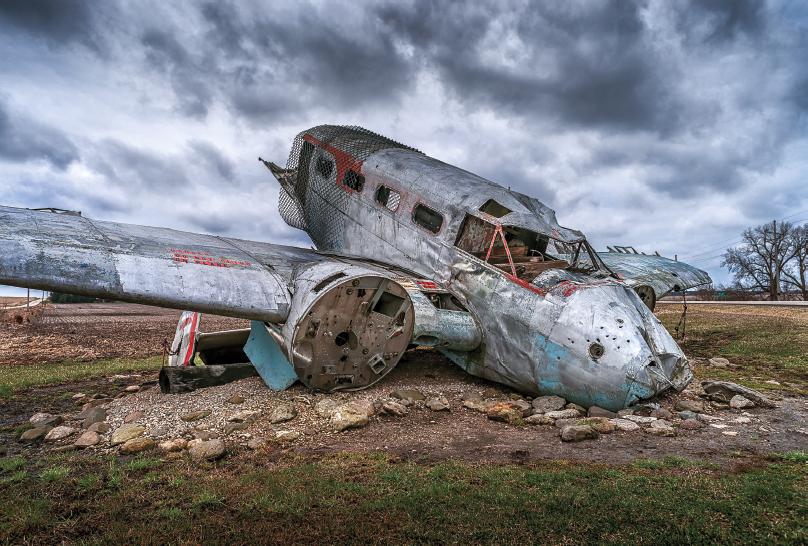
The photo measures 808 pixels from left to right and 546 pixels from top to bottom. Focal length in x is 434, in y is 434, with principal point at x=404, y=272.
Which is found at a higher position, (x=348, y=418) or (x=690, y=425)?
(x=690, y=425)

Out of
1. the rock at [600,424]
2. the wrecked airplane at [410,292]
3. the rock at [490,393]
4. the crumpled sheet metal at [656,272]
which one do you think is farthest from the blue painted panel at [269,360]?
the crumpled sheet metal at [656,272]

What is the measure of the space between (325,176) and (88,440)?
7589mm

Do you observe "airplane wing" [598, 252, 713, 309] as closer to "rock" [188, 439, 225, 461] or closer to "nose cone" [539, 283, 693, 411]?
"nose cone" [539, 283, 693, 411]

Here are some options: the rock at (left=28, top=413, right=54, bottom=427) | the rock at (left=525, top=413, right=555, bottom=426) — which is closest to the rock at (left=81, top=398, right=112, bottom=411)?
the rock at (left=28, top=413, right=54, bottom=427)

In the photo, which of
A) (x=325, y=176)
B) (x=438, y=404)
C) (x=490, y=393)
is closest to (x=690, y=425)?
(x=490, y=393)

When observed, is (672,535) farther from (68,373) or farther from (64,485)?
(68,373)

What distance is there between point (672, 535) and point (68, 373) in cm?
1282

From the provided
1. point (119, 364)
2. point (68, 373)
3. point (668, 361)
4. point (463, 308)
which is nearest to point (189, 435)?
point (463, 308)

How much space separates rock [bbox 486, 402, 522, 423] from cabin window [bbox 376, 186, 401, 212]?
4.68m

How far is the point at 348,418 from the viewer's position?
230 inches

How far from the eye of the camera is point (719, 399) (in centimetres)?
669

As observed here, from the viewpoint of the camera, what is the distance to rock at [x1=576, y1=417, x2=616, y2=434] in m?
5.39

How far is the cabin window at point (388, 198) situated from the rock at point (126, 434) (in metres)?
6.00

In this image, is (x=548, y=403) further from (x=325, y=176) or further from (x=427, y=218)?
(x=325, y=176)
